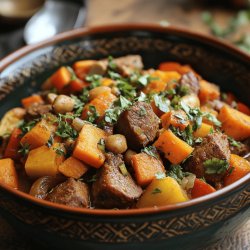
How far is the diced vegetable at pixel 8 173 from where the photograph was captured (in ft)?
9.52

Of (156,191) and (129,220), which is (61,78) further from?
(129,220)

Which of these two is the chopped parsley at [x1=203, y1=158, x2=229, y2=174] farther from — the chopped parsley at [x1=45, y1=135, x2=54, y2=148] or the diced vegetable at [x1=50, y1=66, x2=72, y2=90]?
the diced vegetable at [x1=50, y1=66, x2=72, y2=90]

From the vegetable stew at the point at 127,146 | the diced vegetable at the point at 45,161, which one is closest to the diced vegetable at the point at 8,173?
the vegetable stew at the point at 127,146

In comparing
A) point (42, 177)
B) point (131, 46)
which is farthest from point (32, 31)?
point (42, 177)

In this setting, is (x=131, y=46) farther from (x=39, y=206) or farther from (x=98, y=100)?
(x=39, y=206)

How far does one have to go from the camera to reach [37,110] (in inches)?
130

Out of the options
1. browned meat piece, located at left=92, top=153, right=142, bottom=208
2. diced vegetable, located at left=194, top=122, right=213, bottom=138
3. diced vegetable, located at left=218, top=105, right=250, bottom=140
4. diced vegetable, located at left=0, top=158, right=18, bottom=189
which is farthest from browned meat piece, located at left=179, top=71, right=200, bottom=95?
diced vegetable, located at left=0, top=158, right=18, bottom=189

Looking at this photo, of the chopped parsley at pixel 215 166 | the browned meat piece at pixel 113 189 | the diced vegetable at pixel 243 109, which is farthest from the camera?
the diced vegetable at pixel 243 109

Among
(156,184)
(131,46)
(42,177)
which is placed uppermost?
(131,46)

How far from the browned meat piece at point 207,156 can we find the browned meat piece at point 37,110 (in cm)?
100

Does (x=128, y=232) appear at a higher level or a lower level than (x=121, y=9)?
lower

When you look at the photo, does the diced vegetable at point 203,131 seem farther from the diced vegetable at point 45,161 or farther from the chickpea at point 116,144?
the diced vegetable at point 45,161

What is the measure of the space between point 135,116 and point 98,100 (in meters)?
0.37

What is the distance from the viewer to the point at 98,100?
3104 mm
